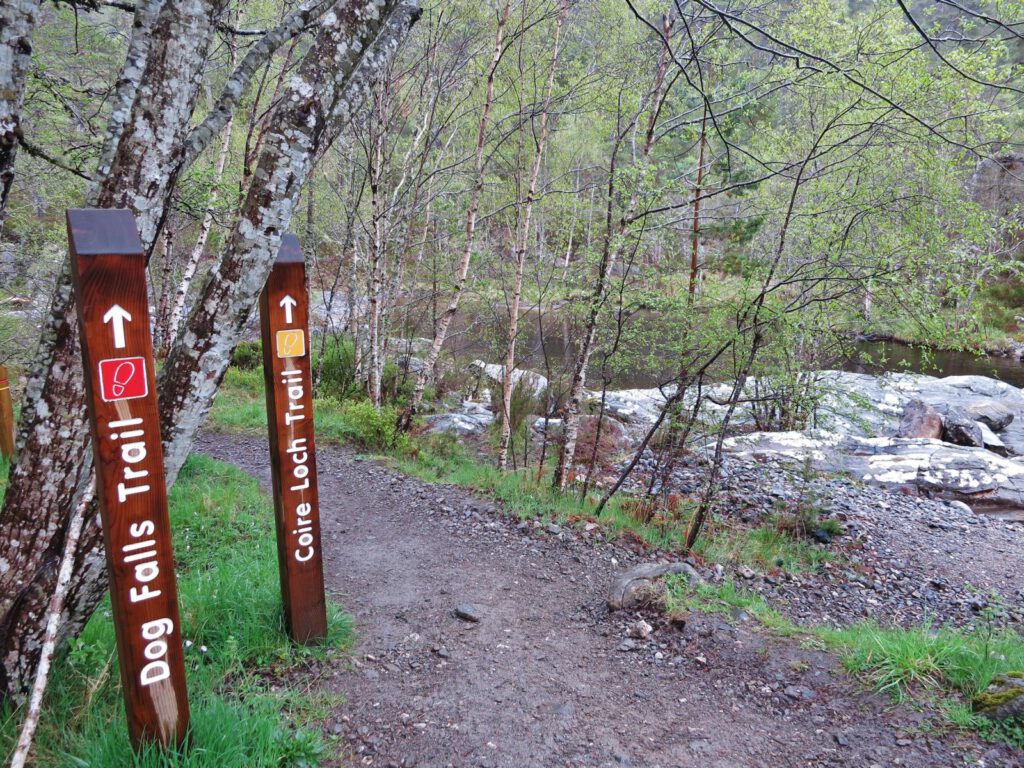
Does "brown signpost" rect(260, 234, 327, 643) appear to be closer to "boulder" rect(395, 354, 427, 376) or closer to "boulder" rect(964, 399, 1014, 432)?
"boulder" rect(395, 354, 427, 376)

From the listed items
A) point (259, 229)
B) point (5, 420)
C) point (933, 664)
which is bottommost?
point (933, 664)

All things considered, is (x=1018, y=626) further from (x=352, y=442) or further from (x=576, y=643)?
(x=352, y=442)

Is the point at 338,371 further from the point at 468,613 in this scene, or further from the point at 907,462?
the point at 907,462

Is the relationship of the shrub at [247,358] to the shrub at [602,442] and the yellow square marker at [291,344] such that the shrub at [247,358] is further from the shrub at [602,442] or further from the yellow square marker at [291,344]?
the yellow square marker at [291,344]

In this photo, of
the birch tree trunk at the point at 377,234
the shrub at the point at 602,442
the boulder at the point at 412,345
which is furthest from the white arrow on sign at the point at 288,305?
the boulder at the point at 412,345

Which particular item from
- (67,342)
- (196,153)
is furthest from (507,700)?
(196,153)

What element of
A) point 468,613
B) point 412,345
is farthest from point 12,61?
point 412,345

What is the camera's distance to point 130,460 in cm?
204

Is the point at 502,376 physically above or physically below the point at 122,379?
below

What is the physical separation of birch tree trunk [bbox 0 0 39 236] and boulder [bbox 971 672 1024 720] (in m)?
5.23

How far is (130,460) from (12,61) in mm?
1740

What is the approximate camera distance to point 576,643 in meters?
4.03

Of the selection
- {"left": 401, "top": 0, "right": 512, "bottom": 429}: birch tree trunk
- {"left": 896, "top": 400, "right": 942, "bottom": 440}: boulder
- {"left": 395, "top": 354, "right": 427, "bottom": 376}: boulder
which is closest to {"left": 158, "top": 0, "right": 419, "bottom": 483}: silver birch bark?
{"left": 401, "top": 0, "right": 512, "bottom": 429}: birch tree trunk

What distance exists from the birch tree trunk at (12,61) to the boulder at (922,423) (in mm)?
14695
